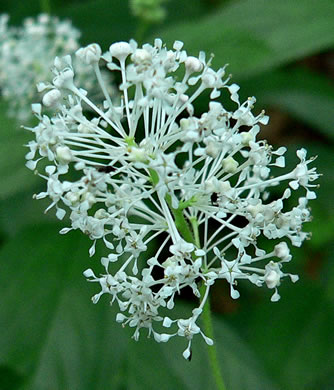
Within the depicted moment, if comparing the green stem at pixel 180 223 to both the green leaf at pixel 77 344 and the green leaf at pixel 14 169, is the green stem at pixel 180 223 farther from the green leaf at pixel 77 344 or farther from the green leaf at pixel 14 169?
the green leaf at pixel 14 169

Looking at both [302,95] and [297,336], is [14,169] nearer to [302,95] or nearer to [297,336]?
[297,336]

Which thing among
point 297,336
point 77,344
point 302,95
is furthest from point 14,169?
point 302,95

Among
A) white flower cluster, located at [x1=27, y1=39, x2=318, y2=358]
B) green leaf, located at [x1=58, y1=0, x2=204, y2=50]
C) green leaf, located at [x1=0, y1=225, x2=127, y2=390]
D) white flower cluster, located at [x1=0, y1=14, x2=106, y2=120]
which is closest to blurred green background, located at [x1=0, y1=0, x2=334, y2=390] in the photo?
green leaf, located at [x1=0, y1=225, x2=127, y2=390]

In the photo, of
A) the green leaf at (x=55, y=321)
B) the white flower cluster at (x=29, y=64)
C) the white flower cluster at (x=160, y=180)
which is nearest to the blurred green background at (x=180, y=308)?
the green leaf at (x=55, y=321)

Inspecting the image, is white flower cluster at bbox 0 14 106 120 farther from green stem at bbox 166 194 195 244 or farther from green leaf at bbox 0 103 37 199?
green stem at bbox 166 194 195 244

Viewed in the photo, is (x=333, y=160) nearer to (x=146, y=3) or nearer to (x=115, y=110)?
(x=146, y=3)
